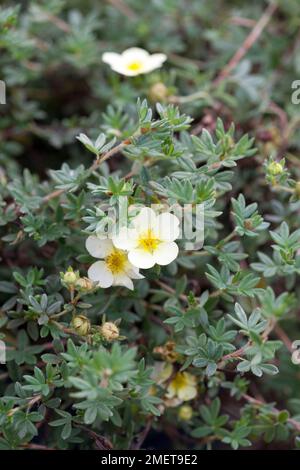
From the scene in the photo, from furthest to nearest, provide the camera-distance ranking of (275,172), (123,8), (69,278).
→ (123,8) < (275,172) < (69,278)

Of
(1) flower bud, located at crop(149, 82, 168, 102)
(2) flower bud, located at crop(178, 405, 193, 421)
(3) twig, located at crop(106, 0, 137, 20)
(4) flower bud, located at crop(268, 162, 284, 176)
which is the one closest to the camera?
(4) flower bud, located at crop(268, 162, 284, 176)

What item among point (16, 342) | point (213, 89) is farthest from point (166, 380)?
point (213, 89)

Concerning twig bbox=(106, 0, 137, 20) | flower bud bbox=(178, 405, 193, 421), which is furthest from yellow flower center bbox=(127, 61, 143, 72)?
flower bud bbox=(178, 405, 193, 421)

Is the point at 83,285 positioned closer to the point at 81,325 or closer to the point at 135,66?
the point at 81,325

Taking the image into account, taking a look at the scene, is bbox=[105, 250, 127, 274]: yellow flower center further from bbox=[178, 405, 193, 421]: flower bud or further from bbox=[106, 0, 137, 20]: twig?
bbox=[106, 0, 137, 20]: twig

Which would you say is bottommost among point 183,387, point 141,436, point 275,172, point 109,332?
point 141,436

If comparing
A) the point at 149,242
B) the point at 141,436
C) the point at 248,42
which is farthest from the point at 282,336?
the point at 248,42

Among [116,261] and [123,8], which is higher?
[123,8]

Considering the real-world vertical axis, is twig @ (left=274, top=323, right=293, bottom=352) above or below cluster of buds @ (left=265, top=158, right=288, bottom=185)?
below

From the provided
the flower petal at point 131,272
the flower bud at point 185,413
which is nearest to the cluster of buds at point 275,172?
the flower petal at point 131,272
